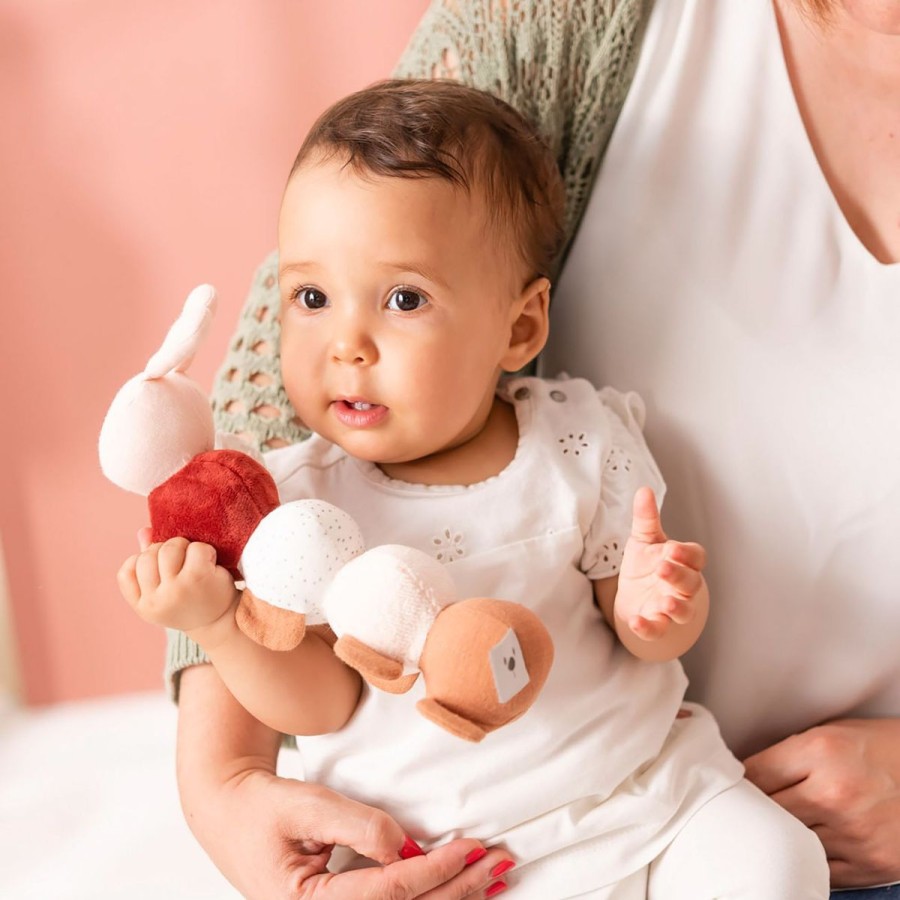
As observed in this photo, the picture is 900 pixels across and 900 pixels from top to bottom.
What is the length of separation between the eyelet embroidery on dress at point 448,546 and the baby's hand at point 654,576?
14 cm

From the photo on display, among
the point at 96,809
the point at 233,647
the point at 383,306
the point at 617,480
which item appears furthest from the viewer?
the point at 96,809

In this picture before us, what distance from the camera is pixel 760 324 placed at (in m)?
1.09

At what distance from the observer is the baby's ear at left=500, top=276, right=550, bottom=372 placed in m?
1.05

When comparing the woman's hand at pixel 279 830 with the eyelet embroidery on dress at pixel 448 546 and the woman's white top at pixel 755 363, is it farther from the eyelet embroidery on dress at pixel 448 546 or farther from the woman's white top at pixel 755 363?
the woman's white top at pixel 755 363

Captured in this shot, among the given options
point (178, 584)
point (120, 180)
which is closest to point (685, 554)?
point (178, 584)

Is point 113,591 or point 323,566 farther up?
point 323,566

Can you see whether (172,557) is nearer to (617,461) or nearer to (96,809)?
(617,461)

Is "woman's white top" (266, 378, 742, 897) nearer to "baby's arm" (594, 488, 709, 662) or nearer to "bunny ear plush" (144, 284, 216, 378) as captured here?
"baby's arm" (594, 488, 709, 662)

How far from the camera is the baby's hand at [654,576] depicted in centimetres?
86

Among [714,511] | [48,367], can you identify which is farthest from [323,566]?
[48,367]

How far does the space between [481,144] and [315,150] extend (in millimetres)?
148

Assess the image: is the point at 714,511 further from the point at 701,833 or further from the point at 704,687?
the point at 701,833

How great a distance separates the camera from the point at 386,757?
94 centimetres

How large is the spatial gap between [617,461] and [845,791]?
37cm
